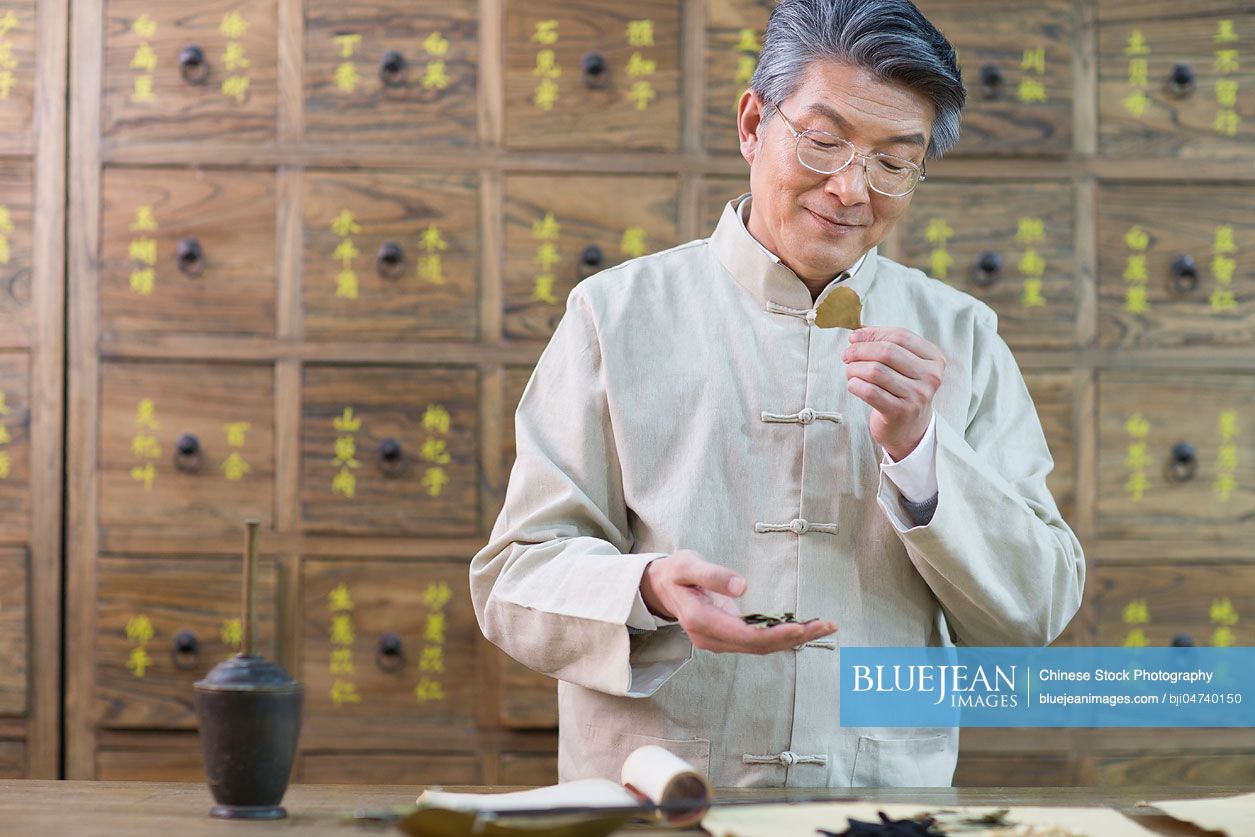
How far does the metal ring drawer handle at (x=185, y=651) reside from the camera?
2455 millimetres

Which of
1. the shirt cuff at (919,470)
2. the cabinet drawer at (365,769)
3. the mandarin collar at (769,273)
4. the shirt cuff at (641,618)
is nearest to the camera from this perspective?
the shirt cuff at (641,618)

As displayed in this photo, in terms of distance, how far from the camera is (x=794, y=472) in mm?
1534

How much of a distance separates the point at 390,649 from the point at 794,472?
47.1 inches

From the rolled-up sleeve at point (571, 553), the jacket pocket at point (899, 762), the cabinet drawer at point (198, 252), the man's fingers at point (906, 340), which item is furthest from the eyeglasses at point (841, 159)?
the cabinet drawer at point (198, 252)

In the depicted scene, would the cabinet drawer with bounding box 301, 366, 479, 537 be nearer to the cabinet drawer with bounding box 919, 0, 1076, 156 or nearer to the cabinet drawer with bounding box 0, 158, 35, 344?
the cabinet drawer with bounding box 0, 158, 35, 344

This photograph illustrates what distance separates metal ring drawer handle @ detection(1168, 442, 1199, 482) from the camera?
249cm

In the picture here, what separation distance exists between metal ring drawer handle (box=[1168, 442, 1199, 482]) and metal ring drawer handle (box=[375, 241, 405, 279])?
154 cm

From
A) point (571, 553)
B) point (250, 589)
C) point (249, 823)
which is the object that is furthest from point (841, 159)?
point (249, 823)

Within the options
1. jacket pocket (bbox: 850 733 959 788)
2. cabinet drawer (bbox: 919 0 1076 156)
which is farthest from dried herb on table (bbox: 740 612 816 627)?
cabinet drawer (bbox: 919 0 1076 156)

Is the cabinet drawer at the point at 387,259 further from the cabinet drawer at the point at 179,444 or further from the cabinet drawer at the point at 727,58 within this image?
the cabinet drawer at the point at 727,58

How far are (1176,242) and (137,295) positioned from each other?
6.66ft

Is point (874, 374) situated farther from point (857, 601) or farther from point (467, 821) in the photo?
point (467, 821)

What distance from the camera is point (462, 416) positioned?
8.12 ft

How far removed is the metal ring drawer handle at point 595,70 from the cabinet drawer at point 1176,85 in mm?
964
